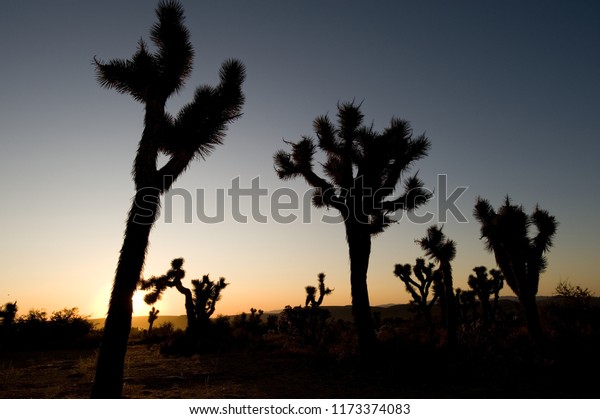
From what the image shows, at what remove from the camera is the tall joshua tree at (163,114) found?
6.38m

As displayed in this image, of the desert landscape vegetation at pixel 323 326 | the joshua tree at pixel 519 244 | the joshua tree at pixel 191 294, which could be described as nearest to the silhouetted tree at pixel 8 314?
the desert landscape vegetation at pixel 323 326

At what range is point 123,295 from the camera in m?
Result: 6.00

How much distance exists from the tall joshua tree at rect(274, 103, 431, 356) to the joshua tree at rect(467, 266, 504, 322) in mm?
16294

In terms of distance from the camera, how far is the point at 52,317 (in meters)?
21.2

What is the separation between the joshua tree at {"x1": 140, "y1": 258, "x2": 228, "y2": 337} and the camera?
723 inches

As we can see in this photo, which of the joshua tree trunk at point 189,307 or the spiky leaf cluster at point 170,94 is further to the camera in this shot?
the joshua tree trunk at point 189,307

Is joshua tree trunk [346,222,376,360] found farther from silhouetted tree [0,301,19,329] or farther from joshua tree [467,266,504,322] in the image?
silhouetted tree [0,301,19,329]

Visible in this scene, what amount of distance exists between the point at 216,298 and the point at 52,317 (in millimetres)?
10554

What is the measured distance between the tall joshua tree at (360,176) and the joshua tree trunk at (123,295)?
18.1ft

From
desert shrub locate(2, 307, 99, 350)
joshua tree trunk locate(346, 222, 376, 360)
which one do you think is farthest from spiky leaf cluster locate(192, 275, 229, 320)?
joshua tree trunk locate(346, 222, 376, 360)

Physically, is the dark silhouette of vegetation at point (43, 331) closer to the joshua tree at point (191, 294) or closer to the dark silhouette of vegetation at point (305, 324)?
the joshua tree at point (191, 294)

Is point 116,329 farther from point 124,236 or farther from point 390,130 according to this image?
point 390,130

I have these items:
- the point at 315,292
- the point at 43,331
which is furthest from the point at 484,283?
the point at 43,331
